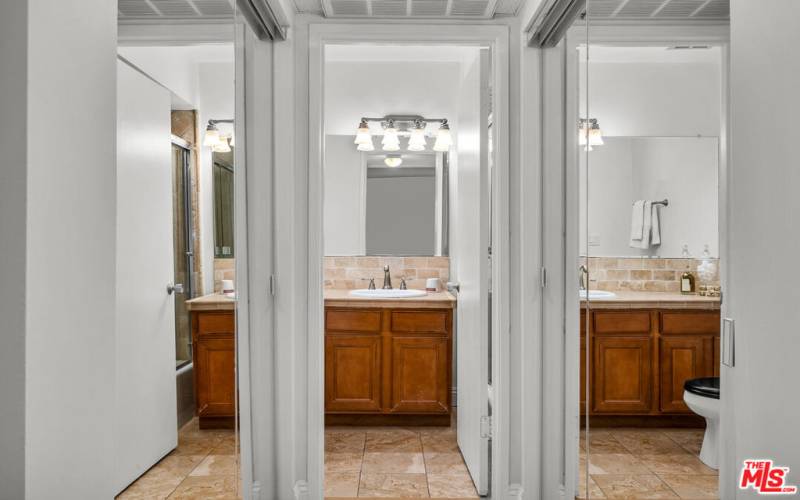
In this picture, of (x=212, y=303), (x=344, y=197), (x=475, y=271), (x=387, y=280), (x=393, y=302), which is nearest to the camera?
(x=212, y=303)

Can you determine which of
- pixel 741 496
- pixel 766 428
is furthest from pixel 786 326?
pixel 741 496

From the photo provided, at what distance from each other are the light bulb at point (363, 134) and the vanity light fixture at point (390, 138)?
0.39 ft

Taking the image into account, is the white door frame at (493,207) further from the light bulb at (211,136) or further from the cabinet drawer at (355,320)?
the cabinet drawer at (355,320)

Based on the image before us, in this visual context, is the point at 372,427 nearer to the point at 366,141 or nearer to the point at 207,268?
the point at 366,141

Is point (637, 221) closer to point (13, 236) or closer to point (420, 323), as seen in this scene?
point (13, 236)

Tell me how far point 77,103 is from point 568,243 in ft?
6.31

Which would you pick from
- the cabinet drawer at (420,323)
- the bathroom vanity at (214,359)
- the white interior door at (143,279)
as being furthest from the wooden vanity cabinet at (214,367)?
the cabinet drawer at (420,323)

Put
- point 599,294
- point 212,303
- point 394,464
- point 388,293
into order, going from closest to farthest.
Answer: point 212,303, point 599,294, point 394,464, point 388,293

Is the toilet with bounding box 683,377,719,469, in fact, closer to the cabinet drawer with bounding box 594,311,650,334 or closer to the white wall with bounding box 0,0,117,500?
the cabinet drawer with bounding box 594,311,650,334

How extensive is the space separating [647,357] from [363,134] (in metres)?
2.94

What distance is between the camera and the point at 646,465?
154 cm

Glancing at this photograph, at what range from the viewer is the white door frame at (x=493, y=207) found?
100 inches

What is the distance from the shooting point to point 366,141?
13.5 ft

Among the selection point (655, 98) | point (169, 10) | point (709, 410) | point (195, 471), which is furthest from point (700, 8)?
point (195, 471)
